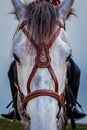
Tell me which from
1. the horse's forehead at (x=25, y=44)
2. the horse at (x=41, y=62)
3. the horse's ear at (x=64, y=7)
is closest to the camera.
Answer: the horse at (x=41, y=62)

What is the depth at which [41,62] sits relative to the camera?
7.18 m

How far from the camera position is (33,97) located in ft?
22.9

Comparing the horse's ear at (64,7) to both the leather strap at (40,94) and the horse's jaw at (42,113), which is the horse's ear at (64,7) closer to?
the leather strap at (40,94)

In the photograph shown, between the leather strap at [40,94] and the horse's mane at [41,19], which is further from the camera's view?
the horse's mane at [41,19]

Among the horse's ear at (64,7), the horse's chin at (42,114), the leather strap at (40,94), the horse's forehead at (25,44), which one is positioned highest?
the horse's ear at (64,7)

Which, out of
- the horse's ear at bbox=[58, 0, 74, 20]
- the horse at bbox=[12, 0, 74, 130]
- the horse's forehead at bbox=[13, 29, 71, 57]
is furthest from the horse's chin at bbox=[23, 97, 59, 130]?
the horse's ear at bbox=[58, 0, 74, 20]

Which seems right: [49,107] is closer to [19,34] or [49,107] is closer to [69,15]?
[19,34]

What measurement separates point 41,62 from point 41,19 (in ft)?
→ 2.48

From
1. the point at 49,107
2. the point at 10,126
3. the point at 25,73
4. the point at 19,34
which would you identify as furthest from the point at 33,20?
the point at 10,126

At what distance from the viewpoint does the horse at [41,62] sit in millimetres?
6871

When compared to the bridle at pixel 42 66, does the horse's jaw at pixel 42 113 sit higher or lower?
A: lower

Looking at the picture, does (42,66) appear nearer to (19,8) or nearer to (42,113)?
(42,113)

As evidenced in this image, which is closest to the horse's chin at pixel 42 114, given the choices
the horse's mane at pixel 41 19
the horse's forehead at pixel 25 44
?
the horse's forehead at pixel 25 44

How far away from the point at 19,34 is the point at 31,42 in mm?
434
